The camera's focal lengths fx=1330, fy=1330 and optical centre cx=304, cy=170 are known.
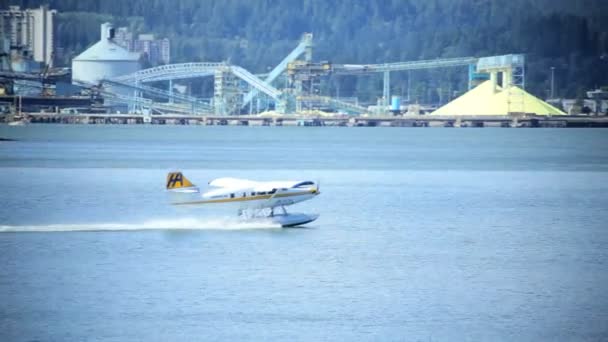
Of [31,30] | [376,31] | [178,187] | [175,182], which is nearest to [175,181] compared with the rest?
[175,182]

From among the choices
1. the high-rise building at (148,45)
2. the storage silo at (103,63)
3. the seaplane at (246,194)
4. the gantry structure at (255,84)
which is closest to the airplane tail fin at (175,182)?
the seaplane at (246,194)

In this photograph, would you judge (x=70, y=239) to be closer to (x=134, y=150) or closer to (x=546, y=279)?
(x=546, y=279)

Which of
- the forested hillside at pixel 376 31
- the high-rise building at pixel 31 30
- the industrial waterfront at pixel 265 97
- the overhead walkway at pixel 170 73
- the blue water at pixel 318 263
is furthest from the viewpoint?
the high-rise building at pixel 31 30

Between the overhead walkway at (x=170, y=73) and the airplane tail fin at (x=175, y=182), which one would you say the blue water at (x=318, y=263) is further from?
the overhead walkway at (x=170, y=73)

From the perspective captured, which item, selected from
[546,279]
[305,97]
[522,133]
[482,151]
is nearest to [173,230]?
[546,279]

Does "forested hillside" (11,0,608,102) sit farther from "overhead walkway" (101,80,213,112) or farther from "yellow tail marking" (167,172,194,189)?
"yellow tail marking" (167,172,194,189)

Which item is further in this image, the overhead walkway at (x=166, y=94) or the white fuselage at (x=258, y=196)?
the overhead walkway at (x=166, y=94)

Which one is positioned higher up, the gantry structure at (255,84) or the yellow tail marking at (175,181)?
the gantry structure at (255,84)

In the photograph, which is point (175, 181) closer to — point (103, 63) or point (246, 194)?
point (246, 194)
